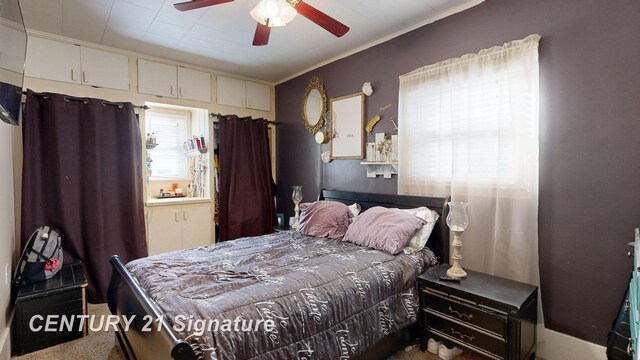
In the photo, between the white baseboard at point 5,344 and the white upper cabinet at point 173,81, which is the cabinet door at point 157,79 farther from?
the white baseboard at point 5,344

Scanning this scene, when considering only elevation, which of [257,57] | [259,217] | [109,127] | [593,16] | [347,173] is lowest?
[259,217]

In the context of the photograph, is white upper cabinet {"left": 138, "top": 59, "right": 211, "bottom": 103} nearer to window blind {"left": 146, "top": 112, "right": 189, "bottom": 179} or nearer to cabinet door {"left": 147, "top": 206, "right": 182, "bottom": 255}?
window blind {"left": 146, "top": 112, "right": 189, "bottom": 179}

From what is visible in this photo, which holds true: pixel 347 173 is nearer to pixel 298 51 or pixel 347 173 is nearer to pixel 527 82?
pixel 298 51

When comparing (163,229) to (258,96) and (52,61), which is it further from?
(258,96)

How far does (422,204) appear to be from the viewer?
2645 millimetres

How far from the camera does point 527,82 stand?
2100 millimetres

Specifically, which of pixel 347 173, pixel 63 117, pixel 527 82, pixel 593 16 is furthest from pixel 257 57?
Answer: pixel 593 16

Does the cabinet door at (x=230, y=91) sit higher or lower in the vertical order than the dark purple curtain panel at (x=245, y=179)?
higher

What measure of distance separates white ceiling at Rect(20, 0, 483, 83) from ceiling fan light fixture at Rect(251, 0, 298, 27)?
24.4 inches

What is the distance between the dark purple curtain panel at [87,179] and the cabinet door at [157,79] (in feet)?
1.11

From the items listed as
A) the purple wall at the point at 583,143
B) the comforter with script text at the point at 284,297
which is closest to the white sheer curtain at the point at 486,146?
the purple wall at the point at 583,143

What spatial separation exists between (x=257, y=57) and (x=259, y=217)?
2142mm

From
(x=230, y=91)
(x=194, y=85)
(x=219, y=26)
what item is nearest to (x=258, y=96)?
(x=230, y=91)

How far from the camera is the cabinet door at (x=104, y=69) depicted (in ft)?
10.3
